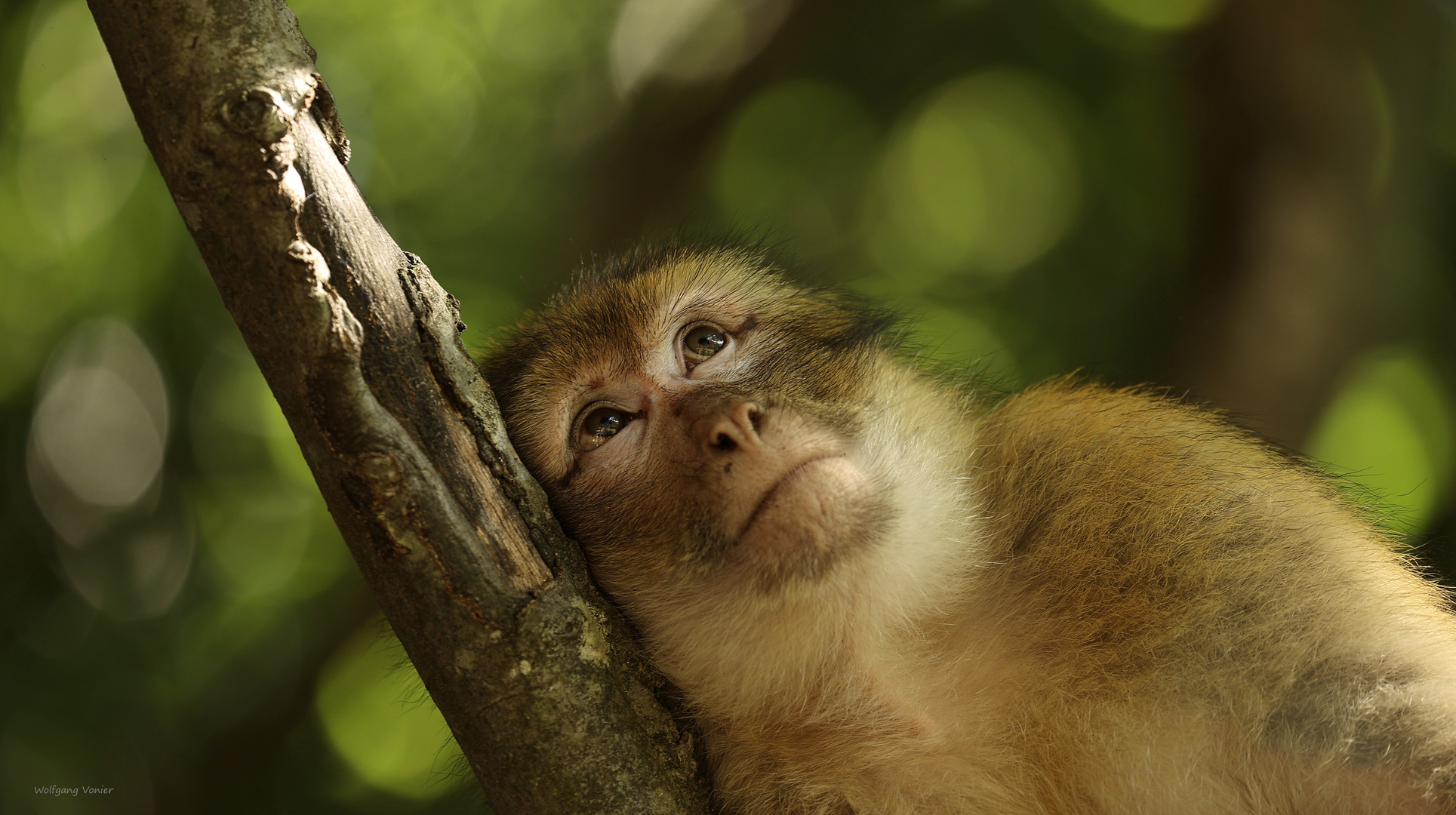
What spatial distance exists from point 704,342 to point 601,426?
A: 39 centimetres

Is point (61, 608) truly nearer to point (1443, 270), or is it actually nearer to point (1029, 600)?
point (1029, 600)

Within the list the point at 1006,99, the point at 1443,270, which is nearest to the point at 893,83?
the point at 1006,99

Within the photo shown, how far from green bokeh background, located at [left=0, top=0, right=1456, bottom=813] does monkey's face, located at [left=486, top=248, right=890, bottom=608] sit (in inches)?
27.2

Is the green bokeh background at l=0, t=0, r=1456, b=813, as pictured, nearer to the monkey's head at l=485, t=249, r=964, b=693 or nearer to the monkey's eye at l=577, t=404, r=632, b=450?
the monkey's head at l=485, t=249, r=964, b=693

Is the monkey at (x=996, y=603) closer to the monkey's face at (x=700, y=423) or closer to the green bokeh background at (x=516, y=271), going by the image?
the monkey's face at (x=700, y=423)

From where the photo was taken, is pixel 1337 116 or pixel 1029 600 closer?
pixel 1029 600

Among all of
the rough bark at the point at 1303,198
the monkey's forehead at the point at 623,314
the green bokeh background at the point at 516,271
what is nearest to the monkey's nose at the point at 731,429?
the monkey's forehead at the point at 623,314

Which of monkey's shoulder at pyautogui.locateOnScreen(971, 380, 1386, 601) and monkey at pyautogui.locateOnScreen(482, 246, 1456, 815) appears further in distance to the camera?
monkey's shoulder at pyautogui.locateOnScreen(971, 380, 1386, 601)

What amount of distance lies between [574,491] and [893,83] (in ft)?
13.1

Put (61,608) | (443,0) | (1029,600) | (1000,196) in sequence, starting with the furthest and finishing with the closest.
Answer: (1000,196)
(443,0)
(61,608)
(1029,600)

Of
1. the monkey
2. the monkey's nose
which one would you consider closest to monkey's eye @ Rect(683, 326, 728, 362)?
the monkey

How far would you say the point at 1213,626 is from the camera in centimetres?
209

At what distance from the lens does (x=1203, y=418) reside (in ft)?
8.36

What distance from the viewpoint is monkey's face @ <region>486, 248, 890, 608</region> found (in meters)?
2.05
